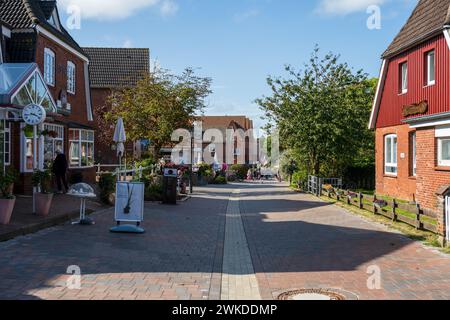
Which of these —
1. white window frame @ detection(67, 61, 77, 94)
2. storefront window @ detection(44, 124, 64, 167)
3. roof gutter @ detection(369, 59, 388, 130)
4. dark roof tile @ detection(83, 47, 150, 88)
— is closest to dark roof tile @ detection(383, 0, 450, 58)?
roof gutter @ detection(369, 59, 388, 130)

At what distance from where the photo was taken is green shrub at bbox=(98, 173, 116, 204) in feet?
55.9

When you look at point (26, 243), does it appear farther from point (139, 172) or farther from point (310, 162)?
point (310, 162)

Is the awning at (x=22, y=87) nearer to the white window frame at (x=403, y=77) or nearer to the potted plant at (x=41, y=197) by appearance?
the potted plant at (x=41, y=197)

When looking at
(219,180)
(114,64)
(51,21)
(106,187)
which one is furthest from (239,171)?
(106,187)

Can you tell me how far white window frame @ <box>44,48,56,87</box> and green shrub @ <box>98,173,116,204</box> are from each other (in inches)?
252

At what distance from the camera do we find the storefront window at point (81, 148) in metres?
25.0

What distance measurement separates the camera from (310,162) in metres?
29.9

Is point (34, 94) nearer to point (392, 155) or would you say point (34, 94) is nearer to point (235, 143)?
point (392, 155)

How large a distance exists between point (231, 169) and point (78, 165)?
30.1 meters

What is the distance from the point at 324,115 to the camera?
26578 millimetres

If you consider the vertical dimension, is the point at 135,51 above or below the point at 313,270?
above

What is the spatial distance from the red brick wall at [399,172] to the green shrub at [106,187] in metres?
10.8

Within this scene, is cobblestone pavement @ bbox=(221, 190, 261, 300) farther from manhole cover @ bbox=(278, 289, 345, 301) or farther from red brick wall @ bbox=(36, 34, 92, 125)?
red brick wall @ bbox=(36, 34, 92, 125)
